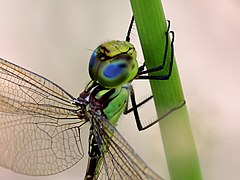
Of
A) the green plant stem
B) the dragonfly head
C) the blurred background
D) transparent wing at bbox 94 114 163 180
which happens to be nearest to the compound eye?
the dragonfly head

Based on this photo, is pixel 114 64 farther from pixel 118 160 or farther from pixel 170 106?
pixel 170 106

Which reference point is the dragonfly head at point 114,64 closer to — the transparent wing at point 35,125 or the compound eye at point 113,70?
the compound eye at point 113,70

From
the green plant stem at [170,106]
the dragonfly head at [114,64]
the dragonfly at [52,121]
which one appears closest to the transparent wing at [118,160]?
the dragonfly at [52,121]

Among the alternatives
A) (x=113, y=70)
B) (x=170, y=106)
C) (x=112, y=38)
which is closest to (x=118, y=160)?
(x=113, y=70)

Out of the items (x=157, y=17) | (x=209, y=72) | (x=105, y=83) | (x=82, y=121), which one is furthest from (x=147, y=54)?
(x=209, y=72)

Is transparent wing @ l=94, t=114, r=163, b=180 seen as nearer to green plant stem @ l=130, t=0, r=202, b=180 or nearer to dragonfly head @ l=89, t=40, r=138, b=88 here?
dragonfly head @ l=89, t=40, r=138, b=88

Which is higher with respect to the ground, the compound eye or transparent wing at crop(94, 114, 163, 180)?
the compound eye
